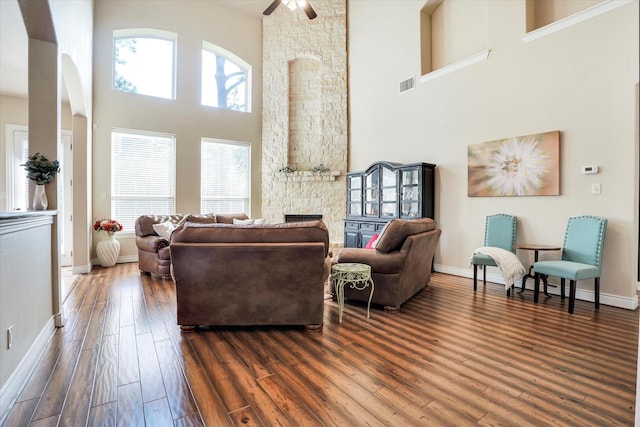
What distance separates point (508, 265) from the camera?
3818 millimetres

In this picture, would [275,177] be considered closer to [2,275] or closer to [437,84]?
[437,84]

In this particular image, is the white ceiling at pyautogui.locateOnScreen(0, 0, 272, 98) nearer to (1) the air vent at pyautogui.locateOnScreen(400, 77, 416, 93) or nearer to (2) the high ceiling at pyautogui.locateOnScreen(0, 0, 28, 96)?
(2) the high ceiling at pyautogui.locateOnScreen(0, 0, 28, 96)

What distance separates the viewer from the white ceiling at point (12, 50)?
3.22 m

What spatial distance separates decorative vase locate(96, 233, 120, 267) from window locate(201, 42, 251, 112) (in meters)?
3.41

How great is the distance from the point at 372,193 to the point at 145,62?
5.28 m

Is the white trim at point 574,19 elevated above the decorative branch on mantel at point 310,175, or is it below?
above

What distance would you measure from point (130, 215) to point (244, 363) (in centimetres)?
517

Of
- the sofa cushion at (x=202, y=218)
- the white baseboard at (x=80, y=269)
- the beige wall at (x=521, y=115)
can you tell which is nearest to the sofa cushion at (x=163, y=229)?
the sofa cushion at (x=202, y=218)

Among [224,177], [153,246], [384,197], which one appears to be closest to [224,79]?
[224,177]

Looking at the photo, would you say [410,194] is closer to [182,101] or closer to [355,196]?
[355,196]

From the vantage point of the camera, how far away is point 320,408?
1.68 metres

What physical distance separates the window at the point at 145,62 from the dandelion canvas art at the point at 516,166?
6015 millimetres

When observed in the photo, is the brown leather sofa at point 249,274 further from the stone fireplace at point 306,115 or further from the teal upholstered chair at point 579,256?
the stone fireplace at point 306,115

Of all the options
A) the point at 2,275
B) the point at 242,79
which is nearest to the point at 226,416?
the point at 2,275
